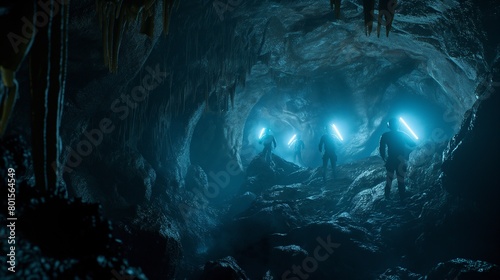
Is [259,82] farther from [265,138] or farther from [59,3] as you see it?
[59,3]

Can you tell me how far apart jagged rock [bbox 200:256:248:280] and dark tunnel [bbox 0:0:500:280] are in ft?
0.11

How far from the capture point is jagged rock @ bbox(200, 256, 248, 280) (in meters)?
5.89

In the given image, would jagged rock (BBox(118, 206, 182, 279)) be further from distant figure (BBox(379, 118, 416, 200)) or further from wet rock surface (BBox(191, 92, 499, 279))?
distant figure (BBox(379, 118, 416, 200))

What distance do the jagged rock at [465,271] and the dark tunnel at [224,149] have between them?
0.03 meters

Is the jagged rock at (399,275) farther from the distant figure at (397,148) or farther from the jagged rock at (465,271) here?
the distant figure at (397,148)

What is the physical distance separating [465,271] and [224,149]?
11.2 meters

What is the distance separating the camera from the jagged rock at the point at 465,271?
5.58 meters

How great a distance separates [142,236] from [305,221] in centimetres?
604

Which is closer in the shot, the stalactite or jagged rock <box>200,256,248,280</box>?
the stalactite

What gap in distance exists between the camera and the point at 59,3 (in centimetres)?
159

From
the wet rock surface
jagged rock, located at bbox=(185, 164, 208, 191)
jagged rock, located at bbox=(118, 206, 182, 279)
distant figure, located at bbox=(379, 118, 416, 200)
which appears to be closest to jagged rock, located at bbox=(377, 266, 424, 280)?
the wet rock surface

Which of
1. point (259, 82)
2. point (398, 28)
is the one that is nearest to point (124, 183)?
point (259, 82)

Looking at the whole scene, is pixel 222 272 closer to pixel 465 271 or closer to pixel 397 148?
pixel 465 271

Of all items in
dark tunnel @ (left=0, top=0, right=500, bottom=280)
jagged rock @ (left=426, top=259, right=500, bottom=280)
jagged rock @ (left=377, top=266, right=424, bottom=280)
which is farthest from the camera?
jagged rock @ (left=377, top=266, right=424, bottom=280)
